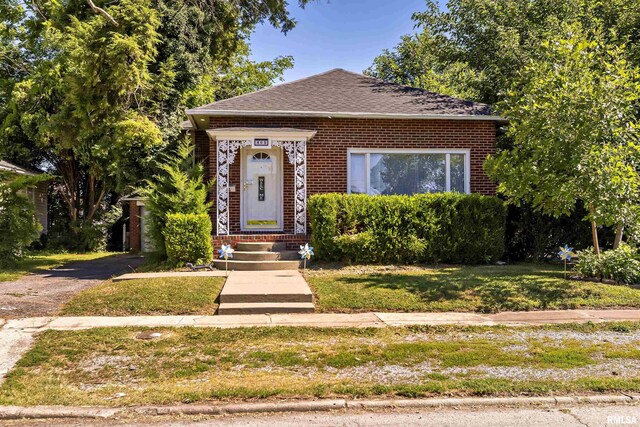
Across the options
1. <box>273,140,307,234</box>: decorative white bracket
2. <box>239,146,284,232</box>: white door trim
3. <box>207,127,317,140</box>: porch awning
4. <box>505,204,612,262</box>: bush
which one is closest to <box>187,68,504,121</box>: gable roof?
<box>207,127,317,140</box>: porch awning

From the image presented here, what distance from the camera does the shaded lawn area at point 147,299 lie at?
8016 millimetres

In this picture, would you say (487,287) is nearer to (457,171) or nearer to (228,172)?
(457,171)

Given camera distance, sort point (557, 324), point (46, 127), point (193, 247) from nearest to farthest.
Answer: point (557, 324) < point (193, 247) < point (46, 127)

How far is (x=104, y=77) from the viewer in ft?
46.4

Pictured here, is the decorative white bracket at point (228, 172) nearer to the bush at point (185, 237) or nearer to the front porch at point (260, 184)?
the front porch at point (260, 184)

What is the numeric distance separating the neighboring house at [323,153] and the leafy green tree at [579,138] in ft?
12.8

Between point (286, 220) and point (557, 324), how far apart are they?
764 cm

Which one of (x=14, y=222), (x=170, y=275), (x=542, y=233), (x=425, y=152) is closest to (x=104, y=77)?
(x=14, y=222)

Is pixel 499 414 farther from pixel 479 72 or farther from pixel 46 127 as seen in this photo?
pixel 46 127

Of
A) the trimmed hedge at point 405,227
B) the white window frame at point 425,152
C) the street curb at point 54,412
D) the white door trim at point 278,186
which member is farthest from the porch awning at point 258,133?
the street curb at point 54,412

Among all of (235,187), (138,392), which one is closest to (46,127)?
(235,187)

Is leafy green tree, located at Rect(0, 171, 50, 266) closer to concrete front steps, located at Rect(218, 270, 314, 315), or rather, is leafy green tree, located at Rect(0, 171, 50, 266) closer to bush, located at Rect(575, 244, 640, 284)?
concrete front steps, located at Rect(218, 270, 314, 315)

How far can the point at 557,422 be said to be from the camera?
421 centimetres

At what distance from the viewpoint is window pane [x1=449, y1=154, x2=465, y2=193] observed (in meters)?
13.8
